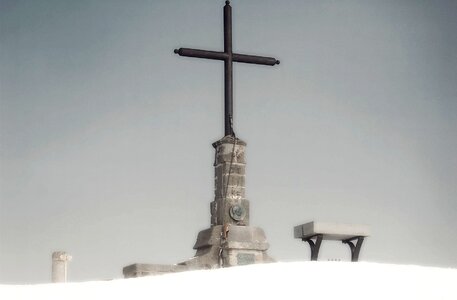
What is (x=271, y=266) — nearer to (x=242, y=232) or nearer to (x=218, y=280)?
(x=218, y=280)

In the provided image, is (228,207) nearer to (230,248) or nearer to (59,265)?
(230,248)

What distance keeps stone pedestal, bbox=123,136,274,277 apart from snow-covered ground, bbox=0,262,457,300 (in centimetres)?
792

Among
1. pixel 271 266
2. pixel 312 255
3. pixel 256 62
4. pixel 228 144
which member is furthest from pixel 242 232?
pixel 271 266

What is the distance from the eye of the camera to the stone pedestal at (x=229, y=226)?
1054 centimetres

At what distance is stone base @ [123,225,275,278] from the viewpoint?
34.3 feet

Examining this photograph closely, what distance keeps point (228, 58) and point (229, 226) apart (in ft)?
10.3

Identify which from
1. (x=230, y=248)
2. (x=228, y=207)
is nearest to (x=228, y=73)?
(x=228, y=207)

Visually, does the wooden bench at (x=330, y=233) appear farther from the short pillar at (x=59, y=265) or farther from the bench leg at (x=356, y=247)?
the short pillar at (x=59, y=265)

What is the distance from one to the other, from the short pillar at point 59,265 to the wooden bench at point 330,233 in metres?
5.25

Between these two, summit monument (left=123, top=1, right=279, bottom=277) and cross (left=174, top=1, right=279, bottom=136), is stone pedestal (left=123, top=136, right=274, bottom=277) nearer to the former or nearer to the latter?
summit monument (left=123, top=1, right=279, bottom=277)

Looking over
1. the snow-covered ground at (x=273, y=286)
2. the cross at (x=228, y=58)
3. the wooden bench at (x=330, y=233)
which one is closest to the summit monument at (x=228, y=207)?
the cross at (x=228, y=58)

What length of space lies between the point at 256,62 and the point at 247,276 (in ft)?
30.7

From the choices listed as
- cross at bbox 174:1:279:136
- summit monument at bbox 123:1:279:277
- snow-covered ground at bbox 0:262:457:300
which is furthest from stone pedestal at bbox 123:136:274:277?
snow-covered ground at bbox 0:262:457:300

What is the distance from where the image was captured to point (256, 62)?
449 inches
